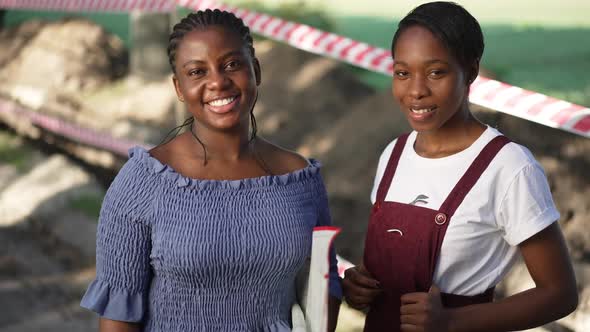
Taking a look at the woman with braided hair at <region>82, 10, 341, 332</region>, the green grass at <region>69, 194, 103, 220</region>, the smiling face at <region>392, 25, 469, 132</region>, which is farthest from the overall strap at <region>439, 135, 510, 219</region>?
the green grass at <region>69, 194, 103, 220</region>

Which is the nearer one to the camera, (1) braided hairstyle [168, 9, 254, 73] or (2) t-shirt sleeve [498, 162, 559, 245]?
(2) t-shirt sleeve [498, 162, 559, 245]

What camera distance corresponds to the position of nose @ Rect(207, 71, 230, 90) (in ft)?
7.71

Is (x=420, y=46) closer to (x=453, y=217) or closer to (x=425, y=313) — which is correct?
(x=453, y=217)

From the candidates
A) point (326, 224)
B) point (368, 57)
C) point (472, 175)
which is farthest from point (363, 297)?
point (368, 57)

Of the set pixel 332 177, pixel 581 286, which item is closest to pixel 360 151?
pixel 332 177

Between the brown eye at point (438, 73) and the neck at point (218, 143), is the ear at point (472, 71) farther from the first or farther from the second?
the neck at point (218, 143)

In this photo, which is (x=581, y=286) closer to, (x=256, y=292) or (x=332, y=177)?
(x=256, y=292)

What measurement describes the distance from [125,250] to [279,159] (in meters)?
0.49

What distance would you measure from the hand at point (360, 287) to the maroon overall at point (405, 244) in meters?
0.03

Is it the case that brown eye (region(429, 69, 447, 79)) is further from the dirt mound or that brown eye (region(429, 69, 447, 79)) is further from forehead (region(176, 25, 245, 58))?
the dirt mound

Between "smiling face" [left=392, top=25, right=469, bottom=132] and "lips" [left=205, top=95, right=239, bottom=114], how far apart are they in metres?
0.43

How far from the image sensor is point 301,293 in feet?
8.84

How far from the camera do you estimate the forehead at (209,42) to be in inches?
93.0

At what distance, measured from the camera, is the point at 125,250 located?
7.64 ft
